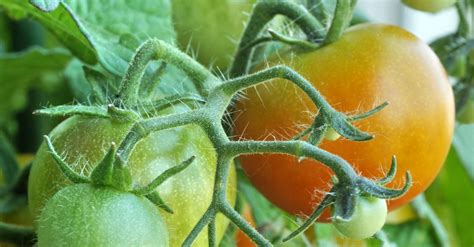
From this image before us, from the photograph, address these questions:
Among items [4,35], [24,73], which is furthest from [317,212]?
[4,35]

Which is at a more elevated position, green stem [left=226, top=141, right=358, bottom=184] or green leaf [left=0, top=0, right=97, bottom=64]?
green stem [left=226, top=141, right=358, bottom=184]

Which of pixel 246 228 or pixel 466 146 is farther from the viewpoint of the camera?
pixel 466 146

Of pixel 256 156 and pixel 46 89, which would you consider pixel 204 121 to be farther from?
pixel 46 89

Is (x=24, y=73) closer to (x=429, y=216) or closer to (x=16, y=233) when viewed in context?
(x=16, y=233)

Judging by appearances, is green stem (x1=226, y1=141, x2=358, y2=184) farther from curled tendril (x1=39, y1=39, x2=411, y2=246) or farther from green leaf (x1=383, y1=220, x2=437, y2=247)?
green leaf (x1=383, y1=220, x2=437, y2=247)

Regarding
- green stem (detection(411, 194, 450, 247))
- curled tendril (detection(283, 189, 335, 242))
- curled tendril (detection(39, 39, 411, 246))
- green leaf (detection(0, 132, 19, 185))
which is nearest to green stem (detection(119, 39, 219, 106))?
curled tendril (detection(39, 39, 411, 246))
